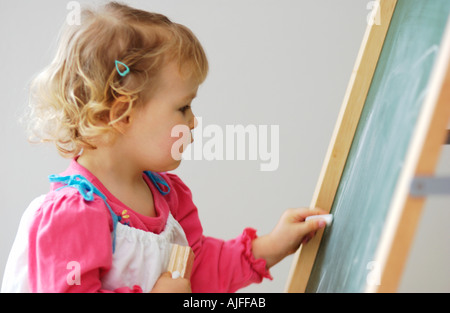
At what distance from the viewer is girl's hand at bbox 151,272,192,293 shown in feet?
2.69

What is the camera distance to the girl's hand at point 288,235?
891 millimetres

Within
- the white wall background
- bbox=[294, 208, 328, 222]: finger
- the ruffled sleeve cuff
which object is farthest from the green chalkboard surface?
the white wall background

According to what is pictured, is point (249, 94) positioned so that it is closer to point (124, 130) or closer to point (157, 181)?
point (157, 181)

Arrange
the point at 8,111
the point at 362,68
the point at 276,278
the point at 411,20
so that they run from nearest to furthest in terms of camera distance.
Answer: the point at 411,20 → the point at 362,68 → the point at 8,111 → the point at 276,278

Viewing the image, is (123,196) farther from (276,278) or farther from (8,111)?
(276,278)

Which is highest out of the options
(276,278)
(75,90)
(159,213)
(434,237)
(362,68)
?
(362,68)

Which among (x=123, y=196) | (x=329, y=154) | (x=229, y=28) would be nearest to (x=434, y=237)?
(x=229, y=28)

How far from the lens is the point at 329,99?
1.86 m

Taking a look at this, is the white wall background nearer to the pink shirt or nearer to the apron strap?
the apron strap

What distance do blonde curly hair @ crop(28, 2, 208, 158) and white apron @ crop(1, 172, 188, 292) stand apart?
11 centimetres

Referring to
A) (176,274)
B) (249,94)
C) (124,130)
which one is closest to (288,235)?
(176,274)

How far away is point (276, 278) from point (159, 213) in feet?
3.70

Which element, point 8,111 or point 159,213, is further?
point 8,111

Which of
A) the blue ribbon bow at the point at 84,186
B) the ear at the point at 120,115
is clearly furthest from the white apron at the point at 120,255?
the ear at the point at 120,115
